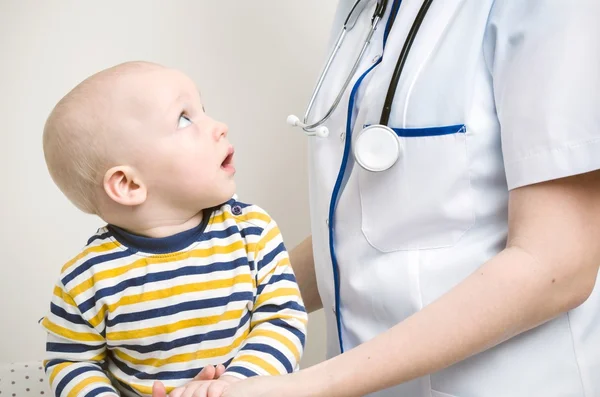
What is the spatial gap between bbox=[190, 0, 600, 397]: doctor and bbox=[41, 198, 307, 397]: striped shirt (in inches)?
3.8

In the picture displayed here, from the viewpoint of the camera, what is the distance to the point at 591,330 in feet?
3.73

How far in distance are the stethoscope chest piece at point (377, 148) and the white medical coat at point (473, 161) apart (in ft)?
0.10

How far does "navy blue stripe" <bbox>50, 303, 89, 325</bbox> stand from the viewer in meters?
1.03

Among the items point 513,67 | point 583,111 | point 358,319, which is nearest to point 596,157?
point 583,111

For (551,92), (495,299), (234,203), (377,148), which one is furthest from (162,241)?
(551,92)

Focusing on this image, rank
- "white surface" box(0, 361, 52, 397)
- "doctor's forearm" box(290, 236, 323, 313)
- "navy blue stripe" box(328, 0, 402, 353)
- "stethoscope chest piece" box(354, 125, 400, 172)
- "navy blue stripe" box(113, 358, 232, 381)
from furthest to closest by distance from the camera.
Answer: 1. "doctor's forearm" box(290, 236, 323, 313)
2. "white surface" box(0, 361, 52, 397)
3. "navy blue stripe" box(328, 0, 402, 353)
4. "stethoscope chest piece" box(354, 125, 400, 172)
5. "navy blue stripe" box(113, 358, 232, 381)

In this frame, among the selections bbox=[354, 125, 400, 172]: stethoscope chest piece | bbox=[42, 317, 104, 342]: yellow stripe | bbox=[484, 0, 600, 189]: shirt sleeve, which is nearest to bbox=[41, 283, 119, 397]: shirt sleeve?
bbox=[42, 317, 104, 342]: yellow stripe

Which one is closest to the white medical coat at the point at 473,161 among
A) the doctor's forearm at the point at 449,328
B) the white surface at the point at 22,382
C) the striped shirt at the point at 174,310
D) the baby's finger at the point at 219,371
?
the doctor's forearm at the point at 449,328

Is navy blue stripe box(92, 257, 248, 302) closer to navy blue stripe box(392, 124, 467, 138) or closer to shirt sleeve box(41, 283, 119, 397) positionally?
shirt sleeve box(41, 283, 119, 397)

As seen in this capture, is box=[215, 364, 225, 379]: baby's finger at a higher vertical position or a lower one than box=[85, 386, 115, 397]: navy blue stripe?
higher

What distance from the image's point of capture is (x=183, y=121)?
1.04 meters

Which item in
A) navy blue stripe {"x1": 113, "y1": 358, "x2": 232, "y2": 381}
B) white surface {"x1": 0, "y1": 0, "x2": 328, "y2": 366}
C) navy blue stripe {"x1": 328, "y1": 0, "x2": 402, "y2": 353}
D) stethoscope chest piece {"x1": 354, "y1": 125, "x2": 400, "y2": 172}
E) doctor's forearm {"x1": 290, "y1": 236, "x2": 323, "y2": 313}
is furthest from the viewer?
white surface {"x1": 0, "y1": 0, "x2": 328, "y2": 366}

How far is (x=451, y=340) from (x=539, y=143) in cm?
30

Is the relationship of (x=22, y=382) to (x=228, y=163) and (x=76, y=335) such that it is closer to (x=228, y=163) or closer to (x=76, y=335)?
(x=76, y=335)
